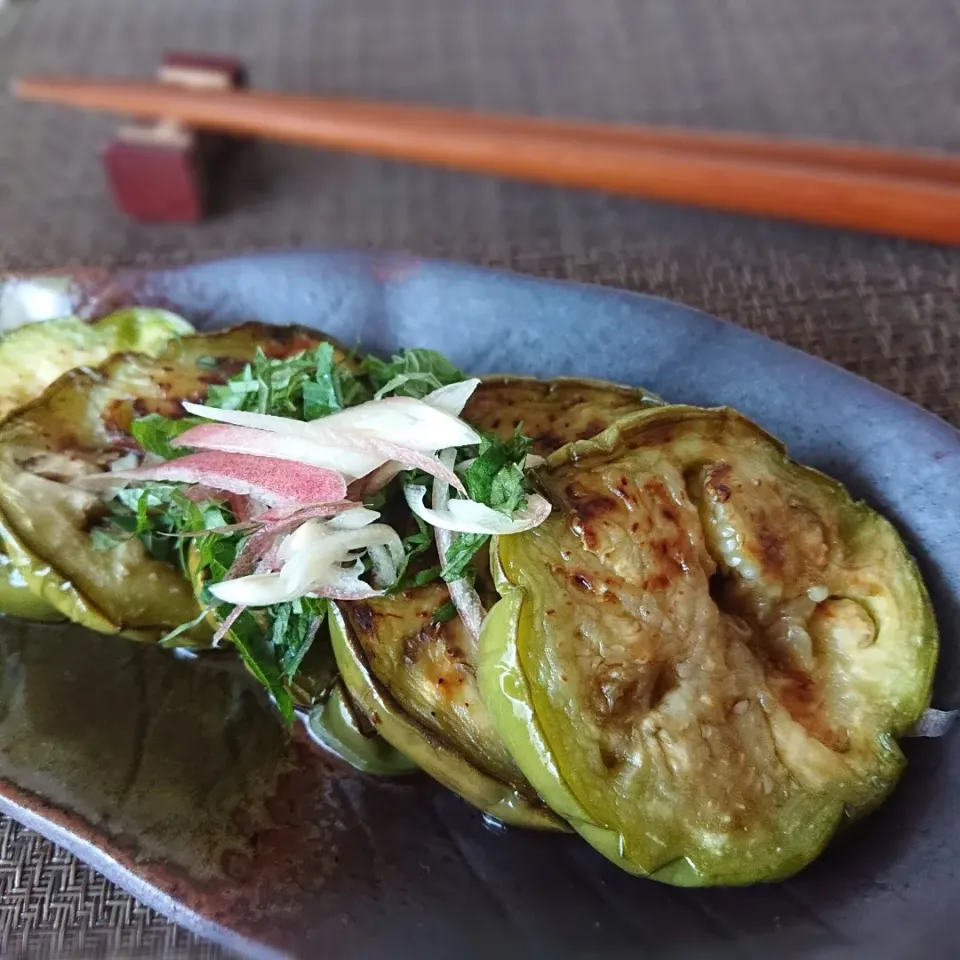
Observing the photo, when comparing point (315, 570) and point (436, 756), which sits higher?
point (315, 570)

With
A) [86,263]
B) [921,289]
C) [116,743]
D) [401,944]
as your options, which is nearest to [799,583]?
[401,944]

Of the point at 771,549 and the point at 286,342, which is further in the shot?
the point at 286,342

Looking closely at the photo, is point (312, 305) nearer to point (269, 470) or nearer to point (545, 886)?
point (269, 470)

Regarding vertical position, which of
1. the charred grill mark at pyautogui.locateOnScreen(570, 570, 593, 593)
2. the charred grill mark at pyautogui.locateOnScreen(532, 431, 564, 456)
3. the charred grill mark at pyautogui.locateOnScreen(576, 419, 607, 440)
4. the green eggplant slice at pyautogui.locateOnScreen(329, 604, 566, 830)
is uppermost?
the charred grill mark at pyautogui.locateOnScreen(576, 419, 607, 440)

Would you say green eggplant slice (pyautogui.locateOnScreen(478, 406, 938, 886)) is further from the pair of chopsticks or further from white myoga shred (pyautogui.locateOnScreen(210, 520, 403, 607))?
the pair of chopsticks

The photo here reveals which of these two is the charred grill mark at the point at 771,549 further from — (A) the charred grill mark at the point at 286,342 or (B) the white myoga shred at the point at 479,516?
(A) the charred grill mark at the point at 286,342

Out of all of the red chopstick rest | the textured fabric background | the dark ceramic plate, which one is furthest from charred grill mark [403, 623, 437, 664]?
the red chopstick rest

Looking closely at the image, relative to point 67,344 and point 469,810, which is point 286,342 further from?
point 469,810

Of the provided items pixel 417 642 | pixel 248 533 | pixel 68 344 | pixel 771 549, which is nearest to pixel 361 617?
pixel 417 642
